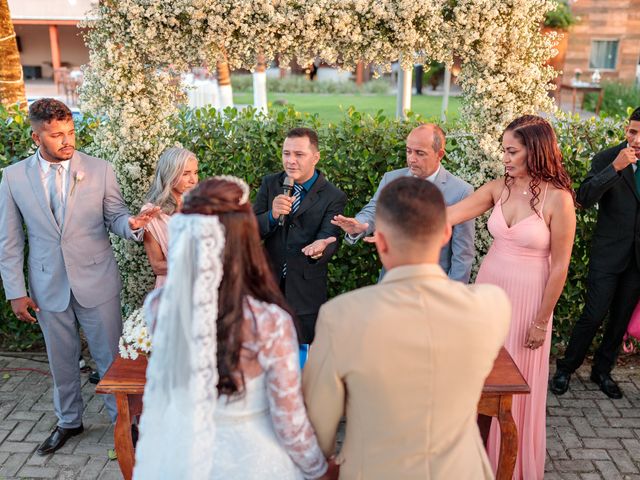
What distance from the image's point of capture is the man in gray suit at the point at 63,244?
3.84 meters

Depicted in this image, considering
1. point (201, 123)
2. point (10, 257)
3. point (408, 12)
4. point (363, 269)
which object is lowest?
point (363, 269)

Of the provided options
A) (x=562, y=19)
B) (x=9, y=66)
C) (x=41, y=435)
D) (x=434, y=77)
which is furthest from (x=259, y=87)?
(x=434, y=77)

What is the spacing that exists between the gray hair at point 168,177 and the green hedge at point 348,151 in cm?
133

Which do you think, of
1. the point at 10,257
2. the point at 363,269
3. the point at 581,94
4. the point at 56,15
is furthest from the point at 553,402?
the point at 56,15

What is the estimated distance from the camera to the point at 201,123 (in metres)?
5.48

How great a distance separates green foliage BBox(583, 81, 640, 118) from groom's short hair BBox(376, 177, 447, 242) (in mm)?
21563

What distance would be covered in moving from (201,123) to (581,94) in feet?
82.0

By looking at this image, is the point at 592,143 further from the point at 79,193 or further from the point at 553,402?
the point at 79,193

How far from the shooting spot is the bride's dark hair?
1986 mm

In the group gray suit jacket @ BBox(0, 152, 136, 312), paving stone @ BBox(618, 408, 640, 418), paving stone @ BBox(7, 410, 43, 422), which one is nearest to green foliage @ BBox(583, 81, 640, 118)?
paving stone @ BBox(618, 408, 640, 418)

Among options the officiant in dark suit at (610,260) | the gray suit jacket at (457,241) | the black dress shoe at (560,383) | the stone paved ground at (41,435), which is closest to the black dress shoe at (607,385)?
the officiant in dark suit at (610,260)

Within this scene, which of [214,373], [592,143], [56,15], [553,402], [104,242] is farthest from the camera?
[56,15]

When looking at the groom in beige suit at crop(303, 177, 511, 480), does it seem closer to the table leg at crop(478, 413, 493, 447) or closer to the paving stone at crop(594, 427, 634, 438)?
the table leg at crop(478, 413, 493, 447)

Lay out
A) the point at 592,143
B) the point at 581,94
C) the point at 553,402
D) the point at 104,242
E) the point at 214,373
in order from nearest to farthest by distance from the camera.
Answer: the point at 214,373 → the point at 104,242 → the point at 553,402 → the point at 592,143 → the point at 581,94
